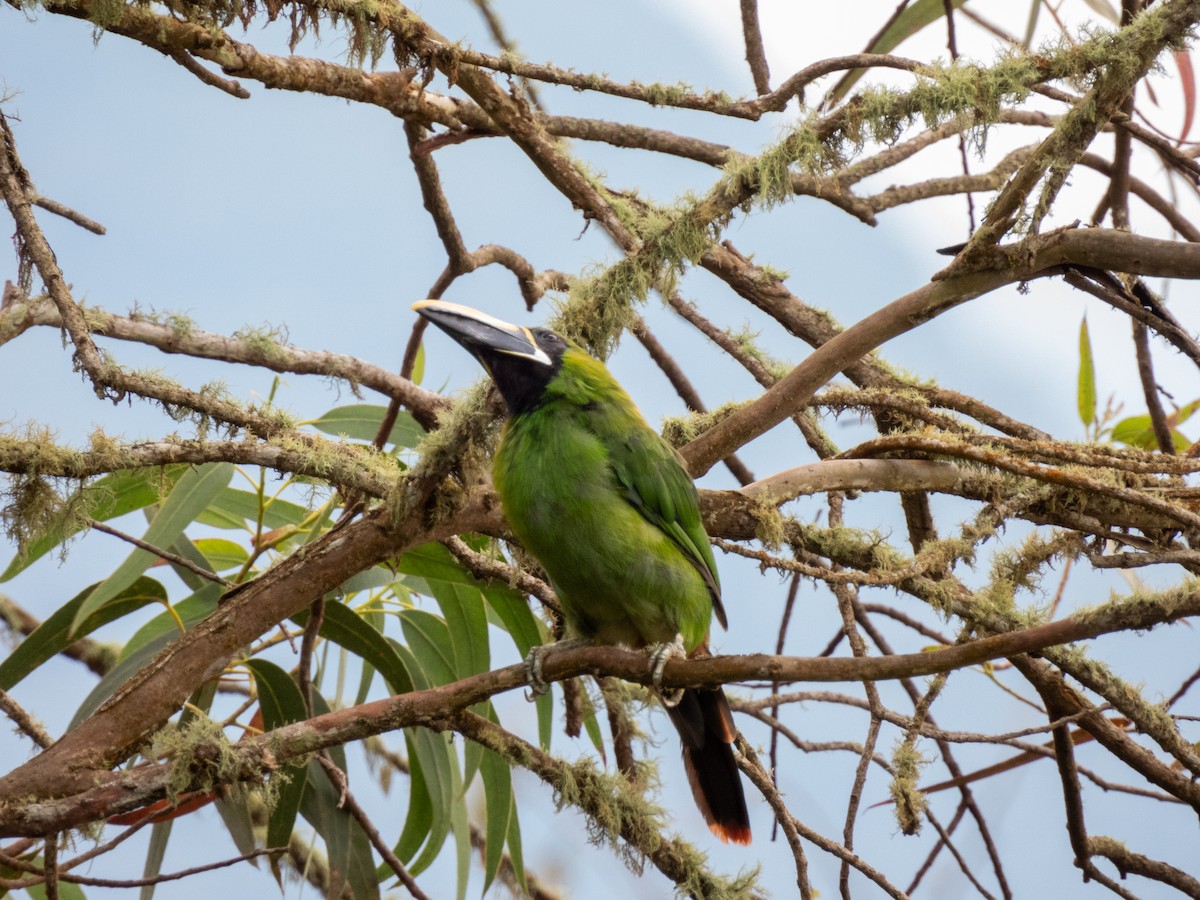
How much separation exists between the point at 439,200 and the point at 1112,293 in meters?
2.01

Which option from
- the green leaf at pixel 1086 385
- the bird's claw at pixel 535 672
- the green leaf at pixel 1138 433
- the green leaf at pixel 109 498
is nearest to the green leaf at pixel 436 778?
the bird's claw at pixel 535 672

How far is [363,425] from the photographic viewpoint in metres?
3.60

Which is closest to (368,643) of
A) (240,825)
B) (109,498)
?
(240,825)

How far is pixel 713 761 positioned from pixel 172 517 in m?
1.55

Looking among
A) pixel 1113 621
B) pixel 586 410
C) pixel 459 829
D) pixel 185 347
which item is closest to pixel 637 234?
pixel 586 410

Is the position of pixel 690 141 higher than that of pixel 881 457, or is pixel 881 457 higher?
pixel 690 141

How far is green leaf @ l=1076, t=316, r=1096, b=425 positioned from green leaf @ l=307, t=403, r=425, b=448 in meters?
2.25

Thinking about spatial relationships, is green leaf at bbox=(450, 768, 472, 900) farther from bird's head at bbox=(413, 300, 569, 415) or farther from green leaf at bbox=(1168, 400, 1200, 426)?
green leaf at bbox=(1168, 400, 1200, 426)

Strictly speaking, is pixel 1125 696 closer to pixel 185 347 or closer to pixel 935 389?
pixel 935 389

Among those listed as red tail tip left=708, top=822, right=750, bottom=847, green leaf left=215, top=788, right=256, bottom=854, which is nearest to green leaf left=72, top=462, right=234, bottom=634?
green leaf left=215, top=788, right=256, bottom=854

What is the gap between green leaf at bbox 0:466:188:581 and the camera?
2639mm

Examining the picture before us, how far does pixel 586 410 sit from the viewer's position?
9.36 feet

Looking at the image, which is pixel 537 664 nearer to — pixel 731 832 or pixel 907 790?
pixel 731 832

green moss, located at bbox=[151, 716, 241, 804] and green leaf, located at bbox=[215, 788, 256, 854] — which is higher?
green leaf, located at bbox=[215, 788, 256, 854]
